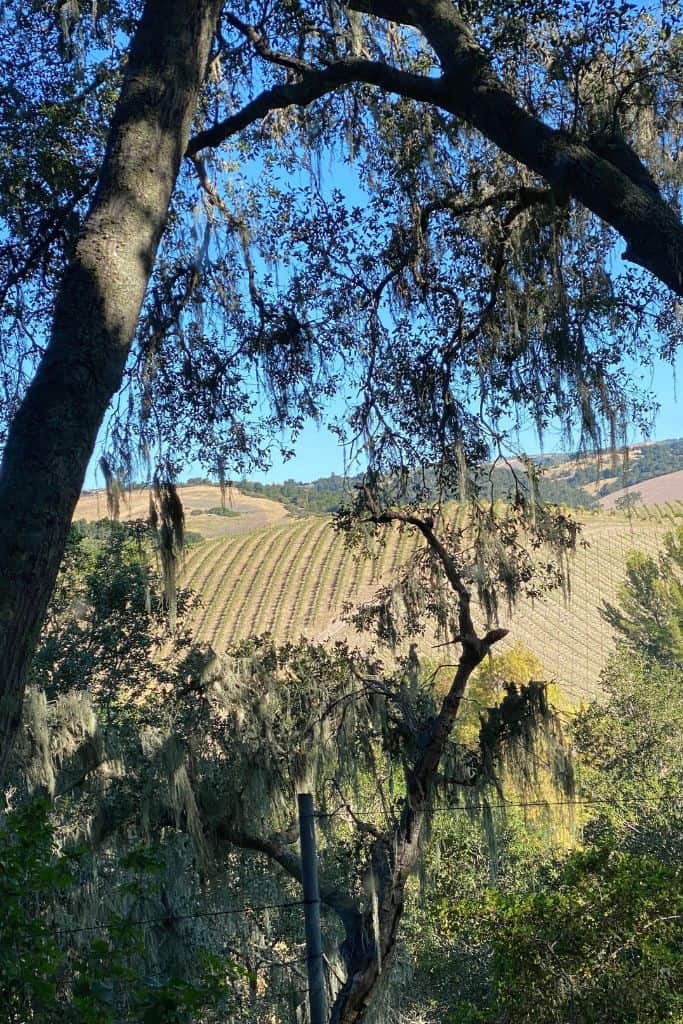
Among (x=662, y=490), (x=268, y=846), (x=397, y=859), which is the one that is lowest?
(x=268, y=846)

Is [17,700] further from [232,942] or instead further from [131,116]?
[232,942]

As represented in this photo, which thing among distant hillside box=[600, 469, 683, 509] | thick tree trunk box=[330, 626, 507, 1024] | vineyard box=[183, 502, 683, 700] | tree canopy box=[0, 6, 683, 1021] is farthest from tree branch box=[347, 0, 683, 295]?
distant hillside box=[600, 469, 683, 509]

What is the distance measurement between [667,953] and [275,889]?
3.99m

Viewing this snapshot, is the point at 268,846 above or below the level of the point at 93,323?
below

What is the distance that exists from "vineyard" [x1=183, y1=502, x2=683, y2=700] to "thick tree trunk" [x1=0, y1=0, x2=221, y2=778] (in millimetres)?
25359

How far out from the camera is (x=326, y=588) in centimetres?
3716

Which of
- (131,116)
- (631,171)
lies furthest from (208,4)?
(631,171)

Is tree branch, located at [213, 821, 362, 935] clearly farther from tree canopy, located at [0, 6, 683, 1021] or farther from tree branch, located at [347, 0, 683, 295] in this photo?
tree branch, located at [347, 0, 683, 295]

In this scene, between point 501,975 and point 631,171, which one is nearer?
point 631,171

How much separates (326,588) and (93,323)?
1371 inches

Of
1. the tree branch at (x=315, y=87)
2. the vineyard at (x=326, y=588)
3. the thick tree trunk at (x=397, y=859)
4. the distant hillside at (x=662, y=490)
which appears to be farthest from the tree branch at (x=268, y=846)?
the distant hillside at (x=662, y=490)

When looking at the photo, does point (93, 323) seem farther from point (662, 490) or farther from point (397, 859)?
point (662, 490)

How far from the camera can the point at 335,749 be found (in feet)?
18.0

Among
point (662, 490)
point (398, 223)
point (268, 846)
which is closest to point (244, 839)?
point (268, 846)
